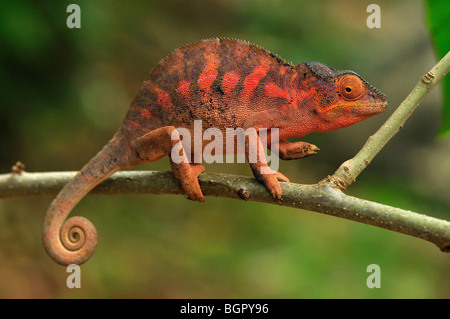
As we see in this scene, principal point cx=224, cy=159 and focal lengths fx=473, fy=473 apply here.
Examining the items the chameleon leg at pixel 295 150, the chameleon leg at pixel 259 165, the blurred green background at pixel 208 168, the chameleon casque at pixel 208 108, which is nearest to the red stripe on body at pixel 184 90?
the chameleon casque at pixel 208 108

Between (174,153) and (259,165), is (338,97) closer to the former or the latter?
(259,165)

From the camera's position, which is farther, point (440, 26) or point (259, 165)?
point (440, 26)

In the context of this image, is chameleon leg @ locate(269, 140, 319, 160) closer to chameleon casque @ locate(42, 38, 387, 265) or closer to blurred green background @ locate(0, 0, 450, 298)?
chameleon casque @ locate(42, 38, 387, 265)

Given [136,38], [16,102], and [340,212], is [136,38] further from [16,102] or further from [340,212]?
[340,212]

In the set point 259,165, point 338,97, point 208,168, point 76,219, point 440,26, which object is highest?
point 208,168

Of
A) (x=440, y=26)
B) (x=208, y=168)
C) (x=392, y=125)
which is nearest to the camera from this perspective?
(x=392, y=125)

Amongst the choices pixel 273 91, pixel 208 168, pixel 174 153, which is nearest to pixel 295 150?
pixel 273 91

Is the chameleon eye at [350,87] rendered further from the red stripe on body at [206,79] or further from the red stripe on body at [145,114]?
the red stripe on body at [145,114]
